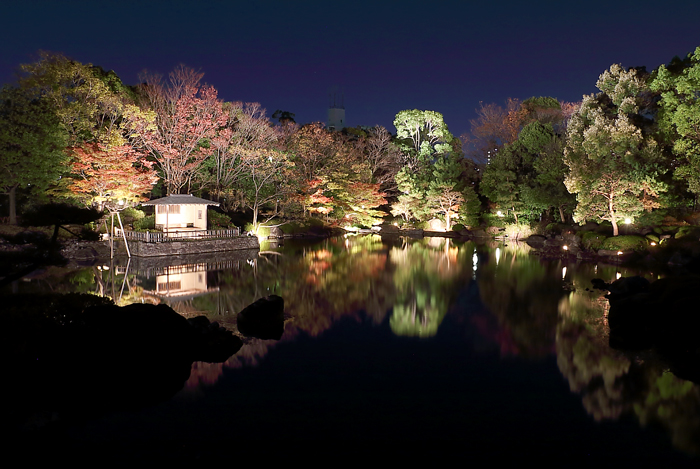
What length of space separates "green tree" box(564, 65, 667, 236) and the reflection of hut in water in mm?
19818

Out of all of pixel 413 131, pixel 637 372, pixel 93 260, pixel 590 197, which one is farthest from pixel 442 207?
pixel 637 372

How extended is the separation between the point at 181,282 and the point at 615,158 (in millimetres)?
21952

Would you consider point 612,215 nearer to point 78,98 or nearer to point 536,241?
point 536,241

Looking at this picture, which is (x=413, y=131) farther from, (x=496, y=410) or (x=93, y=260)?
(x=496, y=410)

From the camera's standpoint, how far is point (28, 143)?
2280 cm

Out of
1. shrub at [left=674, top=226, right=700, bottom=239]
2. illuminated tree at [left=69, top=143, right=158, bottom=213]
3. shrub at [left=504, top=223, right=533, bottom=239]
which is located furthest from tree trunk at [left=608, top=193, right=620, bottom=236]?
illuminated tree at [left=69, top=143, right=158, bottom=213]

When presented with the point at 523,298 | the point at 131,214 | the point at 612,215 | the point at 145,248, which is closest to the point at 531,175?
the point at 612,215

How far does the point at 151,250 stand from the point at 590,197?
22.7 m

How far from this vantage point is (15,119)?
22.9 meters

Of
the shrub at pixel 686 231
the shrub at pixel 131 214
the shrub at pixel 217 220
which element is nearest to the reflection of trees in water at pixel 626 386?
the shrub at pixel 686 231

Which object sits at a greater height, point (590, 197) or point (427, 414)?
point (590, 197)

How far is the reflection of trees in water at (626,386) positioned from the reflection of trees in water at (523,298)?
0.61m

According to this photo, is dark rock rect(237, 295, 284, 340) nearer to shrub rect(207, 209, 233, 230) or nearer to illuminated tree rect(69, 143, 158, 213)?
illuminated tree rect(69, 143, 158, 213)

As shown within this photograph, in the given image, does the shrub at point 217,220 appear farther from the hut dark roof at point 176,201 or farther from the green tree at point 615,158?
the green tree at point 615,158
